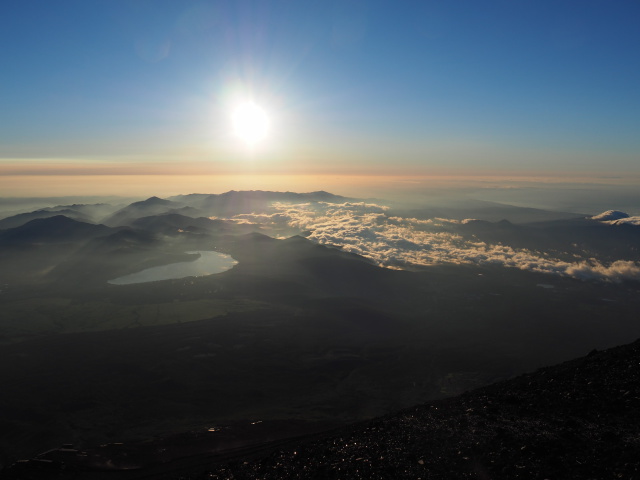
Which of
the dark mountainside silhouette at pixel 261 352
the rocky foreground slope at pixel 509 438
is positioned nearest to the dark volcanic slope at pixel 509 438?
the rocky foreground slope at pixel 509 438

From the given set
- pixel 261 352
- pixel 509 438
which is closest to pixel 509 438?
pixel 509 438

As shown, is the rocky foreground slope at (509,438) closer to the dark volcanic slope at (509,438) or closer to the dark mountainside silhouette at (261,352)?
the dark volcanic slope at (509,438)

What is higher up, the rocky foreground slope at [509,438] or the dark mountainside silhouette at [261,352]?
the rocky foreground slope at [509,438]

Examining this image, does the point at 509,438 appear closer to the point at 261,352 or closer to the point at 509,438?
the point at 509,438

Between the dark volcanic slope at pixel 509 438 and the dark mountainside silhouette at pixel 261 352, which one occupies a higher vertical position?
the dark volcanic slope at pixel 509 438

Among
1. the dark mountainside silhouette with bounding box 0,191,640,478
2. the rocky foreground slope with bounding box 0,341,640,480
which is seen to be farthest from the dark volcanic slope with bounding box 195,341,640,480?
the dark mountainside silhouette with bounding box 0,191,640,478

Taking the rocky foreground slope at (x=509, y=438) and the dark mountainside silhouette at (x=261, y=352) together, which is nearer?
the rocky foreground slope at (x=509, y=438)

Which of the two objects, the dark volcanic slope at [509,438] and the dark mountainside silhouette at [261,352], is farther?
the dark mountainside silhouette at [261,352]
